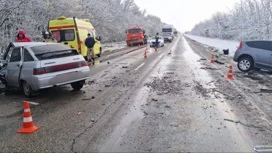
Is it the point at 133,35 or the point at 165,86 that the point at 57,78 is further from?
the point at 133,35

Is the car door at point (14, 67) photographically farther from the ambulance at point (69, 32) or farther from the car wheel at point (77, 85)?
the ambulance at point (69, 32)

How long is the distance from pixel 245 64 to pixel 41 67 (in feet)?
33.4

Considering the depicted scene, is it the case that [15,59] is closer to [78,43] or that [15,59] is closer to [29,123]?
[29,123]

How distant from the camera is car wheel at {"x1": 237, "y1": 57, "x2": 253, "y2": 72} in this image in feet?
46.0

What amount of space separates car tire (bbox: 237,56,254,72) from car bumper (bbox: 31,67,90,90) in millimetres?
8702

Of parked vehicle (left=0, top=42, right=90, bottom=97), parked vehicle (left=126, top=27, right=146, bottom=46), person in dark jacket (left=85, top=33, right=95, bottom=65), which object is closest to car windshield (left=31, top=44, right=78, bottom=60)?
parked vehicle (left=0, top=42, right=90, bottom=97)

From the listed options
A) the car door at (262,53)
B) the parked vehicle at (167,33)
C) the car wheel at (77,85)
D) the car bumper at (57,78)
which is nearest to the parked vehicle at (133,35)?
the parked vehicle at (167,33)

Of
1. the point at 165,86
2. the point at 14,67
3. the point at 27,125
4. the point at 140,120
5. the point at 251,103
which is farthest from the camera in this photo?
the point at 165,86

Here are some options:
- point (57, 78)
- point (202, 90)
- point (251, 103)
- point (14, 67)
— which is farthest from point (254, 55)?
point (14, 67)

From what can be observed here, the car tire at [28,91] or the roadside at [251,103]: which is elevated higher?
the car tire at [28,91]

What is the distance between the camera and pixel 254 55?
45.2ft

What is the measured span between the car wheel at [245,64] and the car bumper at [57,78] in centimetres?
870

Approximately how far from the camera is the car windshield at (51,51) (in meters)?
8.17

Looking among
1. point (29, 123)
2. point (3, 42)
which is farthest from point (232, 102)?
point (3, 42)
